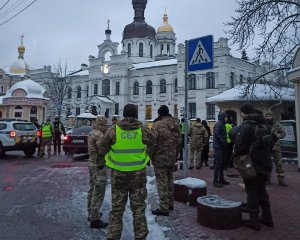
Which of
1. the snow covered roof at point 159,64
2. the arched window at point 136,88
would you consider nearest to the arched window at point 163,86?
the snow covered roof at point 159,64

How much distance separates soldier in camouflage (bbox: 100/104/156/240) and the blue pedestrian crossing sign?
11.0ft

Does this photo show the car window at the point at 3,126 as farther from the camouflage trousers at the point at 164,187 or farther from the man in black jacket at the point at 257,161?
the man in black jacket at the point at 257,161

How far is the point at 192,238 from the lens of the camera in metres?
4.64

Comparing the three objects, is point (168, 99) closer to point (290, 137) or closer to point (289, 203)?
point (290, 137)

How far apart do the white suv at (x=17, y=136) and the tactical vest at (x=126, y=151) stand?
38.0 feet

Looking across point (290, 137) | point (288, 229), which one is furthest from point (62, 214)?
point (290, 137)

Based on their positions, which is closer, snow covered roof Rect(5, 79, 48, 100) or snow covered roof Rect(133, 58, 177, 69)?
snow covered roof Rect(5, 79, 48, 100)

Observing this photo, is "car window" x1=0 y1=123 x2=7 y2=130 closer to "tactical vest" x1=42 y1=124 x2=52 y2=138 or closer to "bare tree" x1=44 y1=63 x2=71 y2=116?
"tactical vest" x1=42 y1=124 x2=52 y2=138

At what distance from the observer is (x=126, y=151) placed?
13.8 ft

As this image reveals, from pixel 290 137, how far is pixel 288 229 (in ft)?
33.0

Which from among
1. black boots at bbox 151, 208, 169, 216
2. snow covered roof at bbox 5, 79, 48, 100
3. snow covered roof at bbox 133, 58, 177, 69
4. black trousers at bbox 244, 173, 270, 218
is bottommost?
black boots at bbox 151, 208, 169, 216

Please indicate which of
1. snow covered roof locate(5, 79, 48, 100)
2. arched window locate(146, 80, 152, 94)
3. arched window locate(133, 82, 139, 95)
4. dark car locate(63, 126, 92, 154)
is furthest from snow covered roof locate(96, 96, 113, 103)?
dark car locate(63, 126, 92, 154)

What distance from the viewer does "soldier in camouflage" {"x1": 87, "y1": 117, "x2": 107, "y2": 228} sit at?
518 cm

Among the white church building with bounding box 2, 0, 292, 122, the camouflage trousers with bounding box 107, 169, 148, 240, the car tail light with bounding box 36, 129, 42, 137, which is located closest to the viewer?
the camouflage trousers with bounding box 107, 169, 148, 240
